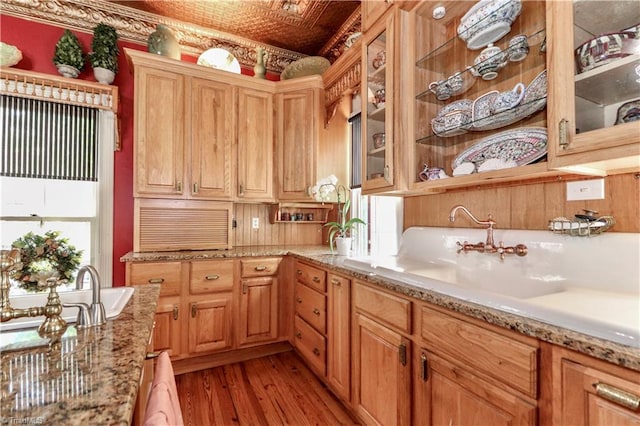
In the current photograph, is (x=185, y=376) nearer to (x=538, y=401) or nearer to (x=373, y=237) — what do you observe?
(x=373, y=237)

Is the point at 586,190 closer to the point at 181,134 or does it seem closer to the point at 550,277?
the point at 550,277

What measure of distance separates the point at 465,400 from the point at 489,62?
147 centimetres

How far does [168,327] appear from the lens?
7.61ft

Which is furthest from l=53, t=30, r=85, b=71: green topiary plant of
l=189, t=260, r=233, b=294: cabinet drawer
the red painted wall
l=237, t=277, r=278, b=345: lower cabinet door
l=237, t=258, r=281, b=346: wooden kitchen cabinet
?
l=237, t=277, r=278, b=345: lower cabinet door

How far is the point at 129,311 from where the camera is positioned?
95 centimetres

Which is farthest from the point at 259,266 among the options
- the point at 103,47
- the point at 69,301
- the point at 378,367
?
the point at 103,47

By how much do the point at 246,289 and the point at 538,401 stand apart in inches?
82.5

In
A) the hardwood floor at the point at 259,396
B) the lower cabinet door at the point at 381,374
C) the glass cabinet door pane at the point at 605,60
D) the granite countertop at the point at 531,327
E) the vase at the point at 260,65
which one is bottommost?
the hardwood floor at the point at 259,396

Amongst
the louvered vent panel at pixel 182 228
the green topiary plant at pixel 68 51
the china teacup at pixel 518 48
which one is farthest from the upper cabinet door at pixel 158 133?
the china teacup at pixel 518 48

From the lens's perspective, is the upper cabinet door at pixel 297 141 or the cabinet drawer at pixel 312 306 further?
the upper cabinet door at pixel 297 141

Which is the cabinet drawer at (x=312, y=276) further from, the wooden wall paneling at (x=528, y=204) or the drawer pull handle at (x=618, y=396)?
the drawer pull handle at (x=618, y=396)

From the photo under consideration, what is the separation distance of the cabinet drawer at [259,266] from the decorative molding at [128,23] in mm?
2083

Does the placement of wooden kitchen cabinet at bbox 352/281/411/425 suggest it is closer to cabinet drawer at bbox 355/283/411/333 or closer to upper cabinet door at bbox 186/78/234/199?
cabinet drawer at bbox 355/283/411/333

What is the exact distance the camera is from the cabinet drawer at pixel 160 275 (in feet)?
7.41
